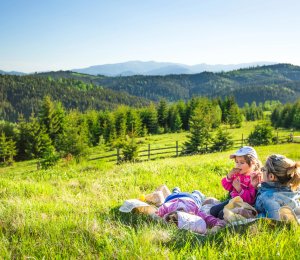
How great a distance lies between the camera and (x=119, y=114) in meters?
78.1

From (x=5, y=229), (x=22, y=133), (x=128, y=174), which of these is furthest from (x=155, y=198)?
(x=22, y=133)

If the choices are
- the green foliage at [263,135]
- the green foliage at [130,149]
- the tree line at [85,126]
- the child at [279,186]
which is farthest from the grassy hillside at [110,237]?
the green foliage at [263,135]

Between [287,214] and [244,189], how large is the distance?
1184 mm

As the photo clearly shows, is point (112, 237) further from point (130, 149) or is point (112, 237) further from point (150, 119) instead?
point (150, 119)

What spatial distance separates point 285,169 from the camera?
3615mm

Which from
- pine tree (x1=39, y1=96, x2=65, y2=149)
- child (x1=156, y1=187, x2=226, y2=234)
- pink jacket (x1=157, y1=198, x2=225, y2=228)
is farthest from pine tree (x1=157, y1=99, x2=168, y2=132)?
pink jacket (x1=157, y1=198, x2=225, y2=228)

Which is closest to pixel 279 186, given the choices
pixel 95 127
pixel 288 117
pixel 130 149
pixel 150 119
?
pixel 130 149

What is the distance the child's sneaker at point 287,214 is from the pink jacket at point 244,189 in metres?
1.00

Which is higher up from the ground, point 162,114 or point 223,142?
point 162,114

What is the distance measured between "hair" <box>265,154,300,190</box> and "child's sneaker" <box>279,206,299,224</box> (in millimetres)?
428

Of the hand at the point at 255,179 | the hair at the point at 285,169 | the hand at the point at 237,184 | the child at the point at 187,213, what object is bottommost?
the child at the point at 187,213

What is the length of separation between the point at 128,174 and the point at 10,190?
8.39ft

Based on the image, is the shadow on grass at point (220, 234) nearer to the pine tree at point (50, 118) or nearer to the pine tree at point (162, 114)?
the pine tree at point (50, 118)

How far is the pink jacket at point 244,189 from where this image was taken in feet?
14.3
